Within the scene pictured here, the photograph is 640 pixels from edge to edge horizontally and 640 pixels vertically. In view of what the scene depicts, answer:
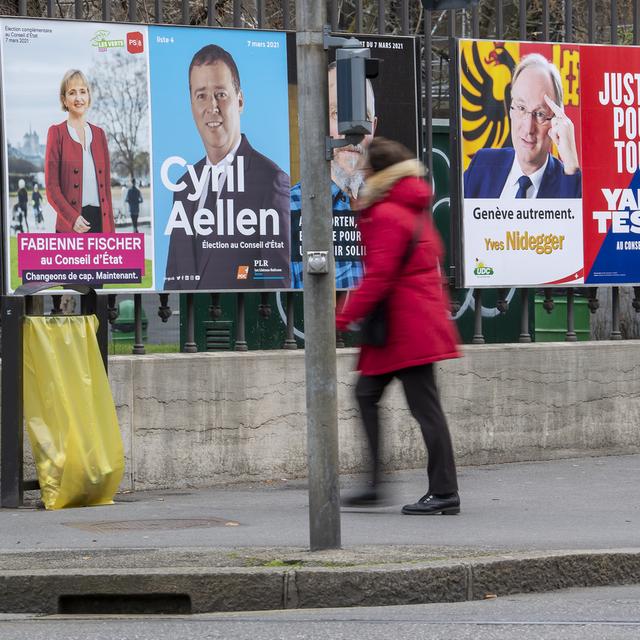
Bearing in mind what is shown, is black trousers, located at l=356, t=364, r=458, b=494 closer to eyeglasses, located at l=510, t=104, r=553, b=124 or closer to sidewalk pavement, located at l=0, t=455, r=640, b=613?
sidewalk pavement, located at l=0, t=455, r=640, b=613

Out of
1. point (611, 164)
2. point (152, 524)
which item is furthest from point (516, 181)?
point (152, 524)

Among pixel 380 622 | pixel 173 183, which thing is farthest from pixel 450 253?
pixel 380 622

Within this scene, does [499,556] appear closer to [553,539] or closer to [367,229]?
[553,539]

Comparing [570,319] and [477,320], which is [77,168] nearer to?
[477,320]

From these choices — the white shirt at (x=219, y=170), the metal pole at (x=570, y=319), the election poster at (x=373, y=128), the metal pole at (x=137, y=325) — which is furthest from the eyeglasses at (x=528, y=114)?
the metal pole at (x=137, y=325)

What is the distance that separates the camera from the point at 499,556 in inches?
234

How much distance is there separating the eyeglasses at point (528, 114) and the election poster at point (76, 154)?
272 cm

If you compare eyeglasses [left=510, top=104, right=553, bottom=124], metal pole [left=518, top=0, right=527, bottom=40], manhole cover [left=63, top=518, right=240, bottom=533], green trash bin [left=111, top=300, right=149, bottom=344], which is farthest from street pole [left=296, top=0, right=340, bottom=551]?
metal pole [left=518, top=0, right=527, bottom=40]

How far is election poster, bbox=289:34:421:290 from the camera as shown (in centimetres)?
945

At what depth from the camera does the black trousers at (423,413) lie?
285 inches

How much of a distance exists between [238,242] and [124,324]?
96 centimetres

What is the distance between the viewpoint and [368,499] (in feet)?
23.7

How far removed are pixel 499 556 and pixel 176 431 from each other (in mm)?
3441

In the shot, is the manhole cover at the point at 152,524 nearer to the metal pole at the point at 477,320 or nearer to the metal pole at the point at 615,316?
the metal pole at the point at 477,320
